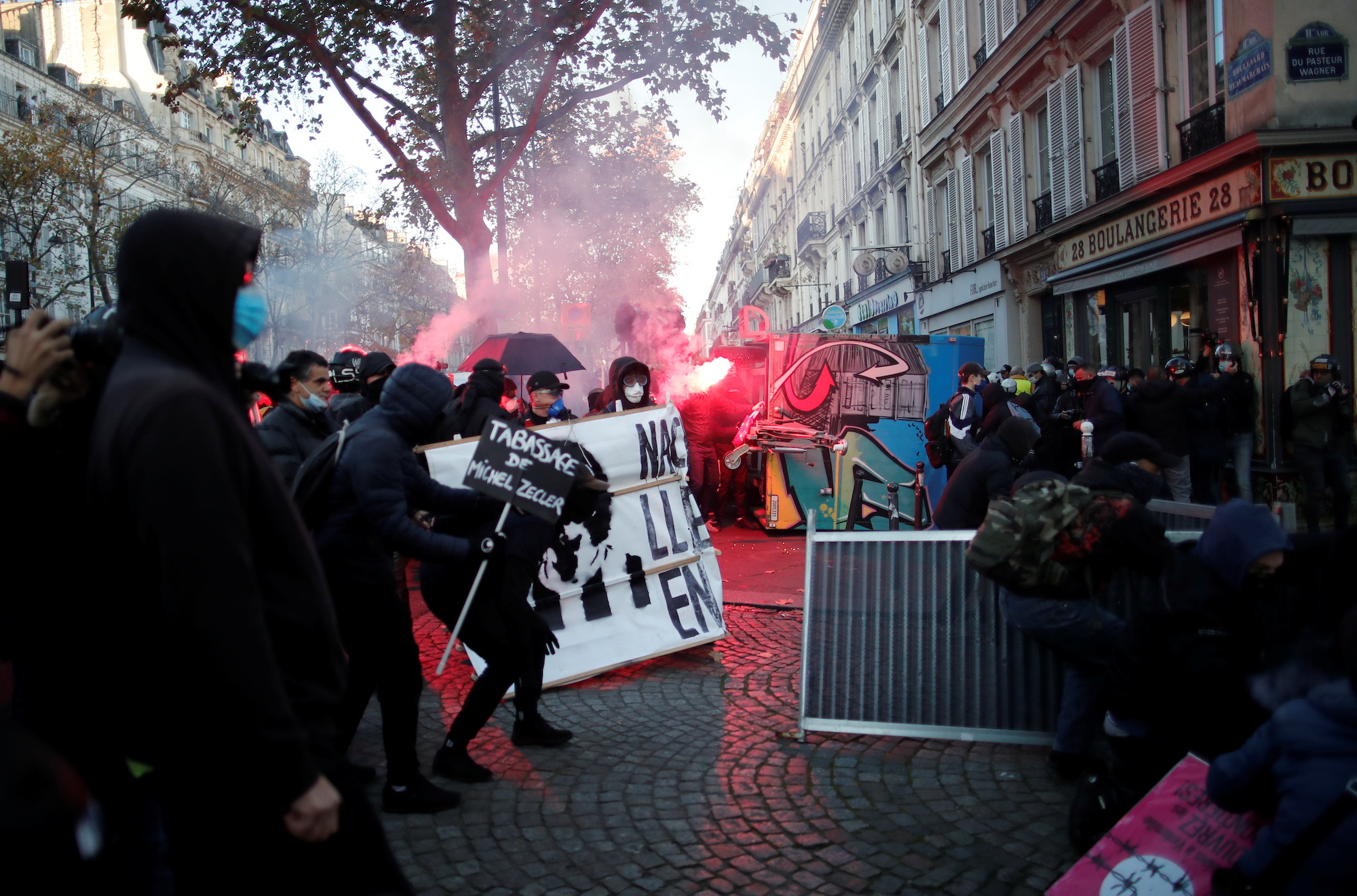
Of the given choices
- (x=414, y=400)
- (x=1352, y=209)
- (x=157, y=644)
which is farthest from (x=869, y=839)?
(x=1352, y=209)

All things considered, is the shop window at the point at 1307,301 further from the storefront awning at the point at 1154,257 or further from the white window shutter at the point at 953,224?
the white window shutter at the point at 953,224

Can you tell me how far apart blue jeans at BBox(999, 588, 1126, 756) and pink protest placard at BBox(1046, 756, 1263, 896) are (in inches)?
36.4

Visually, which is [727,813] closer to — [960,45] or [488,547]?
[488,547]

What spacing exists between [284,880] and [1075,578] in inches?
117

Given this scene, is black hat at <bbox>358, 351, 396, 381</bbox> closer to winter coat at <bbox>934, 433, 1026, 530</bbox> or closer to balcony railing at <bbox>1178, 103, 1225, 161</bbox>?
winter coat at <bbox>934, 433, 1026, 530</bbox>

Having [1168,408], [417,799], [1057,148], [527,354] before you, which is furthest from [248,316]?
[1057,148]

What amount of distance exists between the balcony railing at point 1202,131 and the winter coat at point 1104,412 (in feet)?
14.5

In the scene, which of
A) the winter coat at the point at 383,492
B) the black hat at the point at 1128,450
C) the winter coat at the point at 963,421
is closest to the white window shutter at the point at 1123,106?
the winter coat at the point at 963,421

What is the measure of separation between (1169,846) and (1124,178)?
46.7 ft

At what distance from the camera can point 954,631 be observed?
159 inches

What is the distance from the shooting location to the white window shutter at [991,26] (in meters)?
19.4

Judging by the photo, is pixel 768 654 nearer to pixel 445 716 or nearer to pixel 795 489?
pixel 445 716

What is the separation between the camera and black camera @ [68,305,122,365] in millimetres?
1805

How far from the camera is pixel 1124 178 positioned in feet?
47.9
